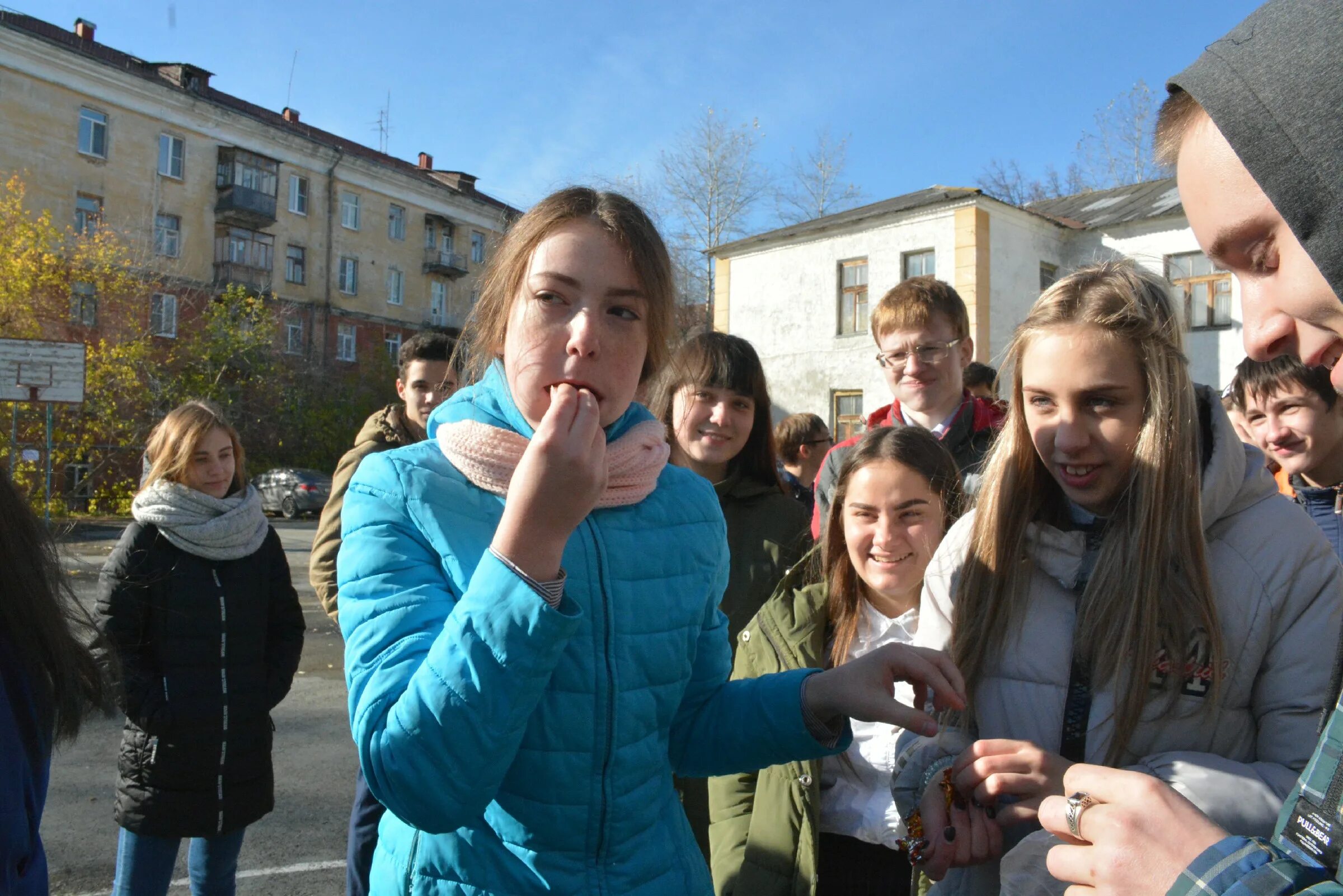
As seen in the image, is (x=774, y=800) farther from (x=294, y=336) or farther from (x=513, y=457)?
(x=294, y=336)

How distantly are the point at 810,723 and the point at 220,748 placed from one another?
276 centimetres

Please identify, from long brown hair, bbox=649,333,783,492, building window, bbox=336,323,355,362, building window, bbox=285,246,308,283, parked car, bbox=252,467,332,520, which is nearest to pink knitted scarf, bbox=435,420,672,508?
long brown hair, bbox=649,333,783,492

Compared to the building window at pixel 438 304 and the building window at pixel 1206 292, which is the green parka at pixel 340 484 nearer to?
the building window at pixel 1206 292

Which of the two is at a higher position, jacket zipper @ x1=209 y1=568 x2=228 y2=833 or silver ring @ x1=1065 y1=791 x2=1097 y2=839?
silver ring @ x1=1065 y1=791 x2=1097 y2=839

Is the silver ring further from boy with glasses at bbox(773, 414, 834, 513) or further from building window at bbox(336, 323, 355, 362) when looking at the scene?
building window at bbox(336, 323, 355, 362)

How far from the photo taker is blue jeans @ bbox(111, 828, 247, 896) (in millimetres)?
3275

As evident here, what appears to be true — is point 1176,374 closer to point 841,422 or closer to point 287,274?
point 841,422

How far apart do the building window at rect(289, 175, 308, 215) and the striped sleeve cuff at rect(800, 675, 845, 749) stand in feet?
130

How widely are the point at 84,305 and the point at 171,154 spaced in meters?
9.84

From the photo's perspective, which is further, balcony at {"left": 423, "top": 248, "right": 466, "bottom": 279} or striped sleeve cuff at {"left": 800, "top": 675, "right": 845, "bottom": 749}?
balcony at {"left": 423, "top": 248, "right": 466, "bottom": 279}

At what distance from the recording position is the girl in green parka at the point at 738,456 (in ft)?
11.4

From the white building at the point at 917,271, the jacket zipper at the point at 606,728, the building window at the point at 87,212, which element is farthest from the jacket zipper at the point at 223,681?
the building window at the point at 87,212

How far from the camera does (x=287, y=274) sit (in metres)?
36.8

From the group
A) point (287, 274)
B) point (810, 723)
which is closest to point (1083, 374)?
point (810, 723)
